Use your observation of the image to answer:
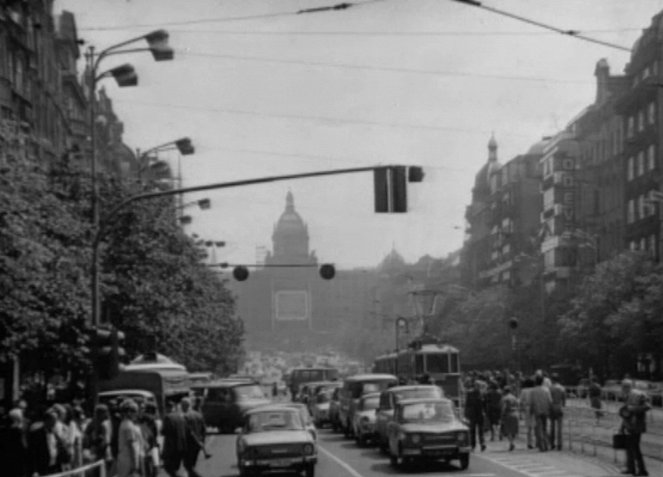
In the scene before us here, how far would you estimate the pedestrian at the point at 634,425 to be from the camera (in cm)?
2530

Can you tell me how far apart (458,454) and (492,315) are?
256 feet

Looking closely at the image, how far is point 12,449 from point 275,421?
1082cm

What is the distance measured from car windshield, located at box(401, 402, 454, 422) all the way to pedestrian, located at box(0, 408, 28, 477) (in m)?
12.9

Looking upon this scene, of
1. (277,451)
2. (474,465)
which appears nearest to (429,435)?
(474,465)

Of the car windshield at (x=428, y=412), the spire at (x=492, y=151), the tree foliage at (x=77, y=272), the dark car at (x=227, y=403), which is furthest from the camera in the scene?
the spire at (x=492, y=151)

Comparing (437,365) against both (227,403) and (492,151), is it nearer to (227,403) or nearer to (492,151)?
(227,403)

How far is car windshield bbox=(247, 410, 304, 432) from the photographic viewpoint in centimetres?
2969

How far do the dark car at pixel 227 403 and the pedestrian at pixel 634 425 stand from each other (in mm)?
25342

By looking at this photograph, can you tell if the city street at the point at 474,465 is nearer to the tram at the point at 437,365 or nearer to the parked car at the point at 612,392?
the tram at the point at 437,365

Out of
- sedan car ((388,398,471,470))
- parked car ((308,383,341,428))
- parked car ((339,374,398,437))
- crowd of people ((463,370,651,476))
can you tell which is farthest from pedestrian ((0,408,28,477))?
parked car ((308,383,341,428))

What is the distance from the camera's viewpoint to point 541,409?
109 feet

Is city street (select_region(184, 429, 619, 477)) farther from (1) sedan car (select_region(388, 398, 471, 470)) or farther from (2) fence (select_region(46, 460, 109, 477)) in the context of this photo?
(2) fence (select_region(46, 460, 109, 477))

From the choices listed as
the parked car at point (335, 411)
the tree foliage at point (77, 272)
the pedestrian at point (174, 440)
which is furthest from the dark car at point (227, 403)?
the pedestrian at point (174, 440)

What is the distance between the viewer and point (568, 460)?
3105 cm
